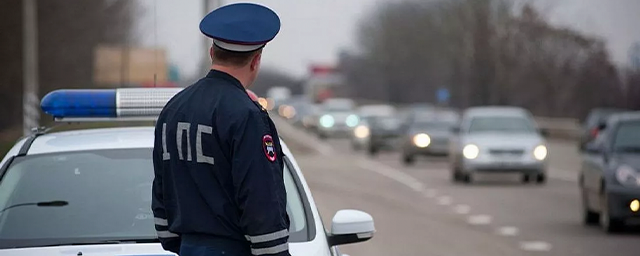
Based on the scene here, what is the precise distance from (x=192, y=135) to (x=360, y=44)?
113 m

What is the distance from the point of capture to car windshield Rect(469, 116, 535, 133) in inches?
1065

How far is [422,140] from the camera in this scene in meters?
36.7

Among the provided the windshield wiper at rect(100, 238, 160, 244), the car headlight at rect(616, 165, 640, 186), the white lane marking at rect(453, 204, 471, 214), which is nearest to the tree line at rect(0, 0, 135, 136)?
the white lane marking at rect(453, 204, 471, 214)

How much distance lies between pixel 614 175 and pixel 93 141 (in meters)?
9.28

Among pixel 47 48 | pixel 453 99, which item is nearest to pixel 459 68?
pixel 453 99

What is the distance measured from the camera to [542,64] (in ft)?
164

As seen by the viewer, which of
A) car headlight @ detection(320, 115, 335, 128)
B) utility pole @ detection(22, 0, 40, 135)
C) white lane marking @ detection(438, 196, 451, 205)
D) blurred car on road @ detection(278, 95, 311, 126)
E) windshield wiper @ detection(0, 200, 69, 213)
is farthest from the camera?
blurred car on road @ detection(278, 95, 311, 126)

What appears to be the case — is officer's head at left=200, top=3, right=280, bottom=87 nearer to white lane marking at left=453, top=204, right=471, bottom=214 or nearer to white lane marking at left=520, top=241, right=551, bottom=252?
white lane marking at left=520, top=241, right=551, bottom=252

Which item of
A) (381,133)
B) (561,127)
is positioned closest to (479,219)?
(381,133)

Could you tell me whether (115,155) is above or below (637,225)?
above

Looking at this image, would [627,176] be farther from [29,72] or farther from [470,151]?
[29,72]

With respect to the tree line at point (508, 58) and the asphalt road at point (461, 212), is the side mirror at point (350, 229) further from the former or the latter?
the tree line at point (508, 58)

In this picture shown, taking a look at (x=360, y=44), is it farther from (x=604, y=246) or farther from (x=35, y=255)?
(x=35, y=255)

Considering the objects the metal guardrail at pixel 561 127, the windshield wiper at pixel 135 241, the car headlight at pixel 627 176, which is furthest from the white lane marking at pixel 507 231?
the metal guardrail at pixel 561 127
